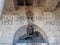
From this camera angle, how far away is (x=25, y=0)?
369 centimetres

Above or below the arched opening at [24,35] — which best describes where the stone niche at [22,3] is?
above

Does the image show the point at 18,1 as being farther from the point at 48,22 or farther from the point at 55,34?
the point at 55,34

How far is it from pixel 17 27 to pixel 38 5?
68 centimetres

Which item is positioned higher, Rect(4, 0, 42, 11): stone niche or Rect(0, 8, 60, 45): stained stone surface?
Rect(4, 0, 42, 11): stone niche

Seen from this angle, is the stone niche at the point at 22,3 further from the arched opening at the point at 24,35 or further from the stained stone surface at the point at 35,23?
the arched opening at the point at 24,35

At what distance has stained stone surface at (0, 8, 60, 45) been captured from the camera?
351cm

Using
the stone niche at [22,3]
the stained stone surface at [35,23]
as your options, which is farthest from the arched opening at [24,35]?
the stone niche at [22,3]

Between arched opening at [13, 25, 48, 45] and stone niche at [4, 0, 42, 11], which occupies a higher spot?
stone niche at [4, 0, 42, 11]

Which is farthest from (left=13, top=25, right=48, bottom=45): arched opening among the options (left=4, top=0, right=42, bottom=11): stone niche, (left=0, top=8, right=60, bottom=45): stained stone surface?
(left=4, top=0, right=42, bottom=11): stone niche

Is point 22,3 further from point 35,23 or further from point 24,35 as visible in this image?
point 24,35

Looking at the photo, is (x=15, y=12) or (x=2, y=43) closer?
(x=2, y=43)

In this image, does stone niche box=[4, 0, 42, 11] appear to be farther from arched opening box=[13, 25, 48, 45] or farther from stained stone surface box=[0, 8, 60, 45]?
arched opening box=[13, 25, 48, 45]

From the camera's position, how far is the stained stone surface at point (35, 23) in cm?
351

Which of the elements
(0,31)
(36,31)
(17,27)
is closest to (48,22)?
(36,31)
